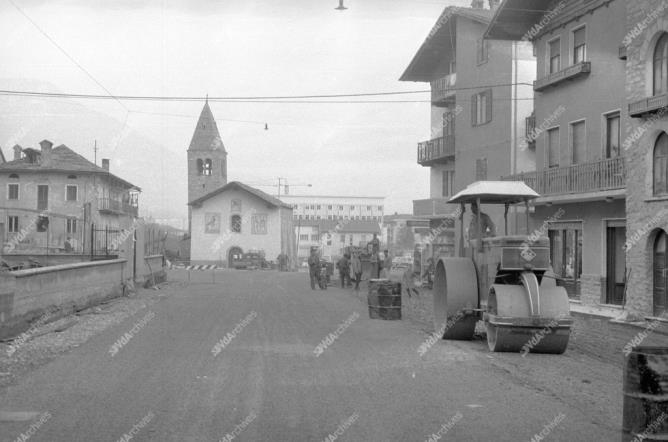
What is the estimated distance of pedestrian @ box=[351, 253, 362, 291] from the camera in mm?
33412

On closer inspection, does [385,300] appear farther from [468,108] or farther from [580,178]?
[468,108]

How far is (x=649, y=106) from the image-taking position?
1916 centimetres

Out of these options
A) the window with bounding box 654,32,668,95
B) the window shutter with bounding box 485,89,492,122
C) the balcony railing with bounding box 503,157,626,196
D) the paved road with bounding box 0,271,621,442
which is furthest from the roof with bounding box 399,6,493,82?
the paved road with bounding box 0,271,621,442

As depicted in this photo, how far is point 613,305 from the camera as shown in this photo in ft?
79.7

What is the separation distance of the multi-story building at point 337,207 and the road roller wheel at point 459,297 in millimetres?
123343

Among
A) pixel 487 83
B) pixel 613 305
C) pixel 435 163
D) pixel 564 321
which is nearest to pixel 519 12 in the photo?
pixel 487 83

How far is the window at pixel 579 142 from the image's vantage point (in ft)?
85.4

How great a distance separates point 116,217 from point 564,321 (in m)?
66.6

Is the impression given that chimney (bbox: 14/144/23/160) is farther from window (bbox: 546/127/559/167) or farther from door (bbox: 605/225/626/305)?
door (bbox: 605/225/626/305)

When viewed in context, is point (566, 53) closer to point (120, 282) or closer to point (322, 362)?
point (120, 282)

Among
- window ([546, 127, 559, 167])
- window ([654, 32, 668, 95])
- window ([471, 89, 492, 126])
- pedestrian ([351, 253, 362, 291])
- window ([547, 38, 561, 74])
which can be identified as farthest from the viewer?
window ([471, 89, 492, 126])

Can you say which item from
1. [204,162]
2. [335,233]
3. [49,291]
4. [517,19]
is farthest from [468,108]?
[335,233]

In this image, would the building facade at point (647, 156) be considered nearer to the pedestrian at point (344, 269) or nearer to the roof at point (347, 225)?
the pedestrian at point (344, 269)

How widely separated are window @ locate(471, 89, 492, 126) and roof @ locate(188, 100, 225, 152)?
64.9 metres
